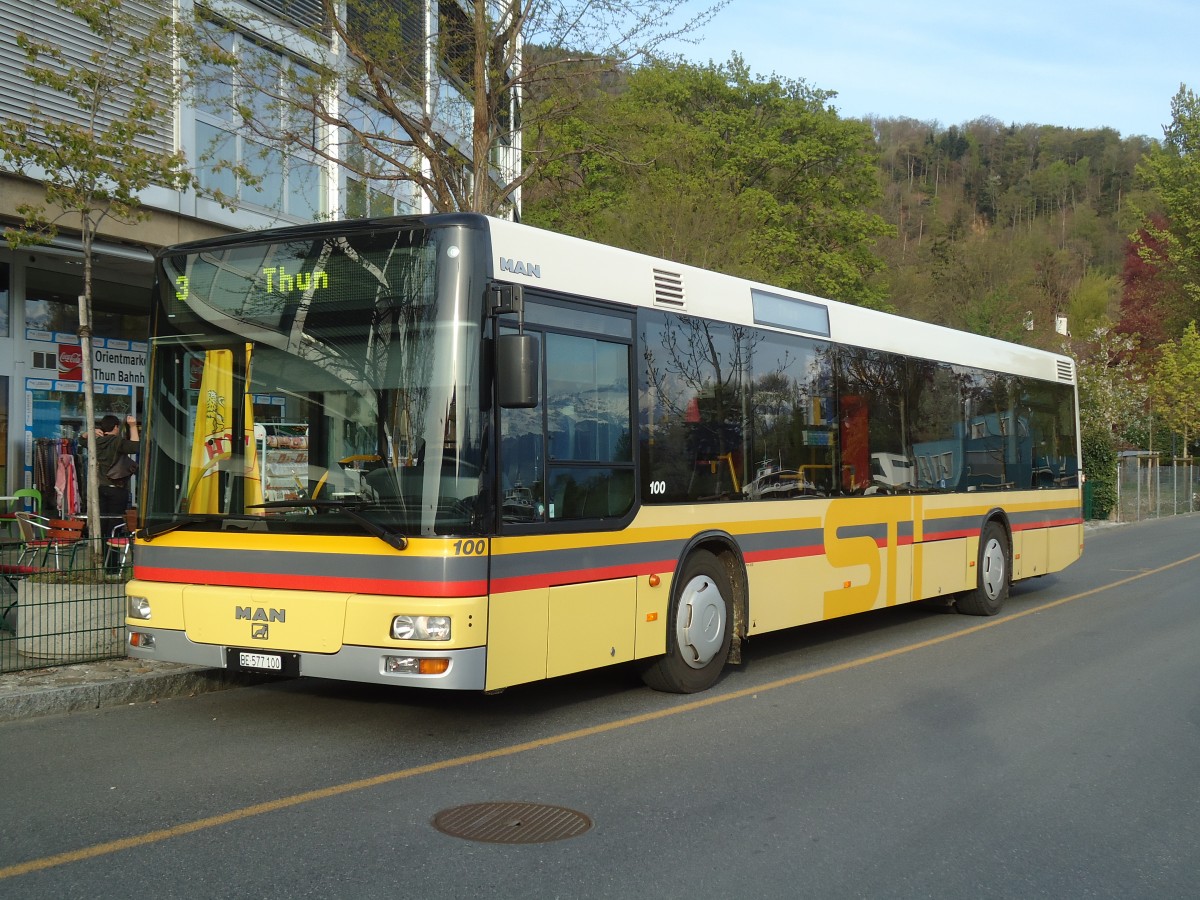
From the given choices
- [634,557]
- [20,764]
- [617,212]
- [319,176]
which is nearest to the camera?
[20,764]

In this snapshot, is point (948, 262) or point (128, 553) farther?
point (948, 262)

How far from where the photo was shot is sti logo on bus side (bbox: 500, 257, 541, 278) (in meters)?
7.08

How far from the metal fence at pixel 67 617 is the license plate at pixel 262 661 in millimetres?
2564

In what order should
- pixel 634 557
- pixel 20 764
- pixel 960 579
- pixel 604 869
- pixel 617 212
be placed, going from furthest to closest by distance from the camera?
pixel 617 212 → pixel 960 579 → pixel 634 557 → pixel 20 764 → pixel 604 869

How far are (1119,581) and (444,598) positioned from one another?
14.5m

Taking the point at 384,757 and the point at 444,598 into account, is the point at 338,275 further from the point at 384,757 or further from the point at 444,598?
the point at 384,757

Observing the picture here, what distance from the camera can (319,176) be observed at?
19969 mm

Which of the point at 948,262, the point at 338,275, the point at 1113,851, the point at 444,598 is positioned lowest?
the point at 1113,851

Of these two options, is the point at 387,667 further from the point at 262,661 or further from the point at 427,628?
the point at 262,661

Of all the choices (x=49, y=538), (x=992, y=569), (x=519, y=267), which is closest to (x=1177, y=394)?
Answer: (x=992, y=569)

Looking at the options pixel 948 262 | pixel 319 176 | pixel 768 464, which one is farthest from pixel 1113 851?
pixel 948 262

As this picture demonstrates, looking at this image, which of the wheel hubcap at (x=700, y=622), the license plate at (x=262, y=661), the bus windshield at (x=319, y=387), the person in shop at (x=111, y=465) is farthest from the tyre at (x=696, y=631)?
the person in shop at (x=111, y=465)

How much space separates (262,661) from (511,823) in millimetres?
2168

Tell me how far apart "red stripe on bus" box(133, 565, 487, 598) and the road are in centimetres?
94
